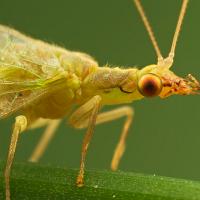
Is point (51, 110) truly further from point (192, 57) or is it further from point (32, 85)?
point (192, 57)

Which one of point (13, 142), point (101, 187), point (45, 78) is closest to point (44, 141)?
point (45, 78)

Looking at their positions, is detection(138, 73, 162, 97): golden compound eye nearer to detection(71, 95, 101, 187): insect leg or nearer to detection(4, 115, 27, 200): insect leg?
detection(71, 95, 101, 187): insect leg

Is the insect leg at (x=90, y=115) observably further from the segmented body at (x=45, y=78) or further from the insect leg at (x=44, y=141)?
the insect leg at (x=44, y=141)

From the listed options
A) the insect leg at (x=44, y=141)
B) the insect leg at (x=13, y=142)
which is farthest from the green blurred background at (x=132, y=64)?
the insect leg at (x=13, y=142)

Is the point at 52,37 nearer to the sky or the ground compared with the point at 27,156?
nearer to the sky

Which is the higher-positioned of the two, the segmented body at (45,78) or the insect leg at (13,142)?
the segmented body at (45,78)

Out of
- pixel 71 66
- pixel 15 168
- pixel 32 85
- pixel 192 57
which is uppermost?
pixel 192 57

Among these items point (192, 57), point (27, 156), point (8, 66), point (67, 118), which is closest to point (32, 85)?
point (8, 66)
